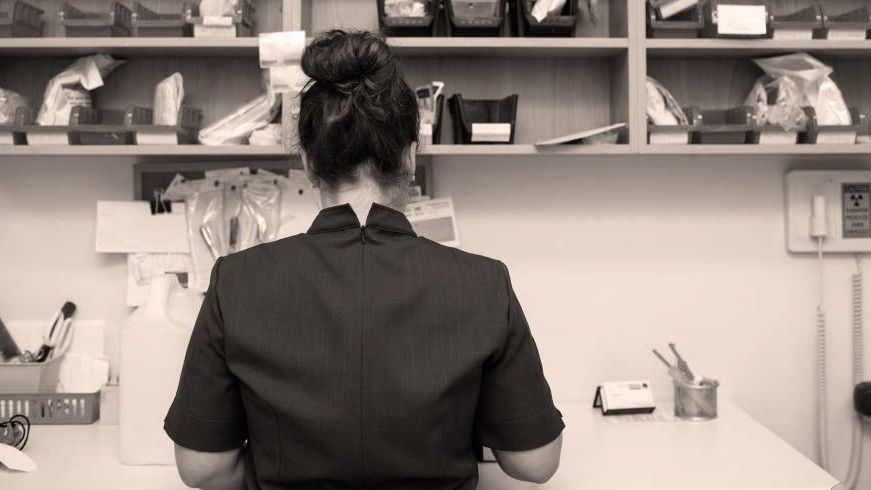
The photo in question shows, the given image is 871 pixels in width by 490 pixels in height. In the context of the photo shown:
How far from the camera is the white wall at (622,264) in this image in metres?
1.98

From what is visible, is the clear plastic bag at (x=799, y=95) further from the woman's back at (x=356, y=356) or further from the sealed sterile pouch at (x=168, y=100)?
the sealed sterile pouch at (x=168, y=100)

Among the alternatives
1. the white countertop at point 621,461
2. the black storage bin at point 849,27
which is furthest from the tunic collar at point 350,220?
the black storage bin at point 849,27

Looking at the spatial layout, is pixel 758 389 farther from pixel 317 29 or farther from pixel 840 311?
pixel 317 29

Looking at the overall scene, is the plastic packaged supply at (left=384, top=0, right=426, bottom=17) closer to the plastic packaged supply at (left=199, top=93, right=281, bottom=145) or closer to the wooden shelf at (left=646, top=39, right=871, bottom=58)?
the plastic packaged supply at (left=199, top=93, right=281, bottom=145)

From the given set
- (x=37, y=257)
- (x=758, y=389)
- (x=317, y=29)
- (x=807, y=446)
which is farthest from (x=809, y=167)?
(x=37, y=257)

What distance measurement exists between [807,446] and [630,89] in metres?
1.03

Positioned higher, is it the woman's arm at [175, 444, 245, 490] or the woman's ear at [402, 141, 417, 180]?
the woman's ear at [402, 141, 417, 180]

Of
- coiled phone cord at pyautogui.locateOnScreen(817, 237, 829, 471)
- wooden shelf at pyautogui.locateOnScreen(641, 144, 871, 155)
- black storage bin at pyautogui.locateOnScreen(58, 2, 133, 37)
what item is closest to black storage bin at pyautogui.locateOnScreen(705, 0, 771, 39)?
wooden shelf at pyautogui.locateOnScreen(641, 144, 871, 155)

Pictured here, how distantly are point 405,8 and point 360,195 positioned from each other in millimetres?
806

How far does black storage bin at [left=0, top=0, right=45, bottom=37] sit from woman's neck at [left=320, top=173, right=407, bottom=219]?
108 cm

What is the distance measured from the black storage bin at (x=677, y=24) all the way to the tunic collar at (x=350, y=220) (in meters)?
1.00

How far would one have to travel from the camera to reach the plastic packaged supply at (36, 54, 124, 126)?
1.83 m

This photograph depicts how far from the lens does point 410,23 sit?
5.78ft

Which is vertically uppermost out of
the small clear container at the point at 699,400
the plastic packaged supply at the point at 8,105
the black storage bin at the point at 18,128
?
the plastic packaged supply at the point at 8,105
